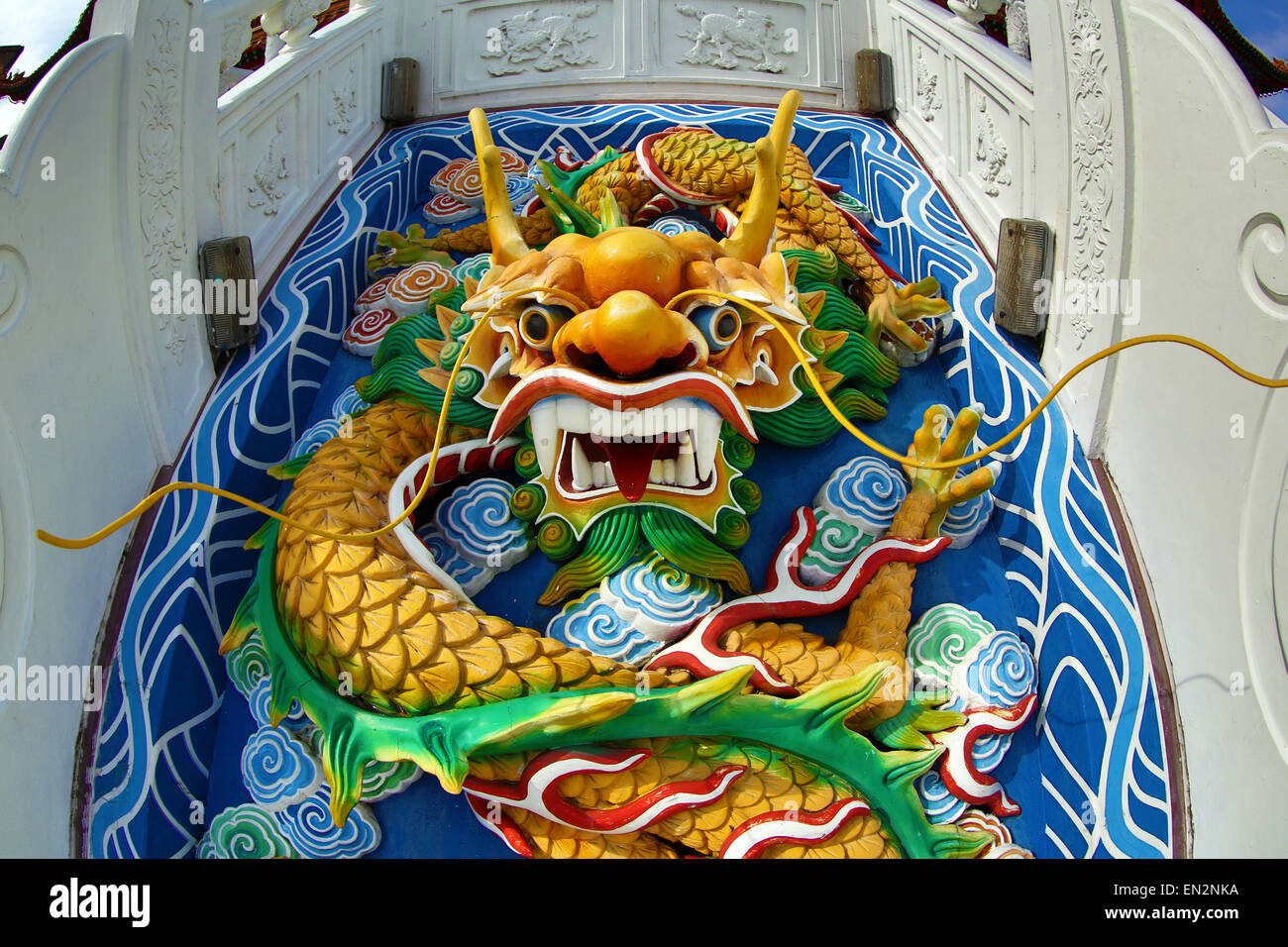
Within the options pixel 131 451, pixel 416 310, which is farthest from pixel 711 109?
pixel 131 451

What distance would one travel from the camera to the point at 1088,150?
324 cm

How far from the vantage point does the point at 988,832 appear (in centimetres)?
271

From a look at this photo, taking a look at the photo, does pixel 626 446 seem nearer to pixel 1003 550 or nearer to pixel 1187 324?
pixel 1003 550

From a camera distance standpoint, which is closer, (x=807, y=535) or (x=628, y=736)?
(x=628, y=736)

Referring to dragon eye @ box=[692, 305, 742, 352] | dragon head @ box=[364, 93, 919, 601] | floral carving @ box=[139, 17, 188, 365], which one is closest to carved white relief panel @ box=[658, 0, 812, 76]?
dragon head @ box=[364, 93, 919, 601]

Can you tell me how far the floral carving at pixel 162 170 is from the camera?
3262mm

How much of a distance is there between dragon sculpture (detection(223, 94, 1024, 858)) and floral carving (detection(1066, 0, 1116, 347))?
2.27 ft

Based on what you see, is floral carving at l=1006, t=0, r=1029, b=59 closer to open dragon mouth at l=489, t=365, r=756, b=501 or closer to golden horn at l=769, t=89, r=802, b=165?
golden horn at l=769, t=89, r=802, b=165

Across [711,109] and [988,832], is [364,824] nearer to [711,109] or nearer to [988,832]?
[988,832]

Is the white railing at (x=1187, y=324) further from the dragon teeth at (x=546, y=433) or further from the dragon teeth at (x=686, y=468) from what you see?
the dragon teeth at (x=546, y=433)

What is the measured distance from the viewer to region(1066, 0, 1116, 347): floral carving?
315 cm

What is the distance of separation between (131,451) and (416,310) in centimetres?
113

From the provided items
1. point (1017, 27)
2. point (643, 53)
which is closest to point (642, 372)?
point (643, 53)

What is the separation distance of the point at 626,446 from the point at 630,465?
0.06m
